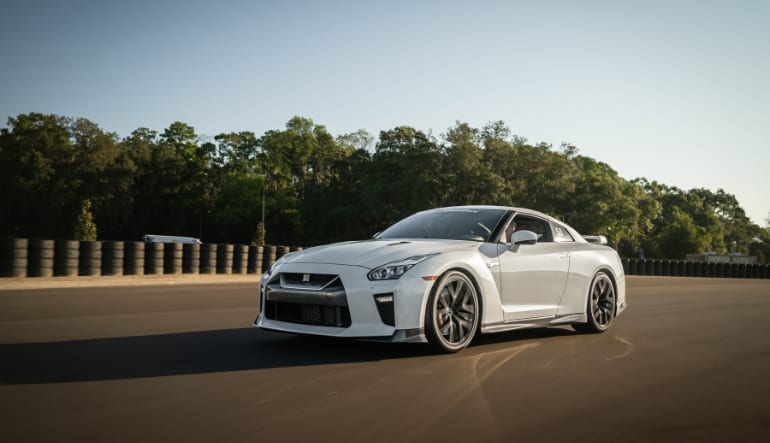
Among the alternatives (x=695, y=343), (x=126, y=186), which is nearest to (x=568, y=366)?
(x=695, y=343)

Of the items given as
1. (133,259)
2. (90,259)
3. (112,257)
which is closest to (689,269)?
(133,259)

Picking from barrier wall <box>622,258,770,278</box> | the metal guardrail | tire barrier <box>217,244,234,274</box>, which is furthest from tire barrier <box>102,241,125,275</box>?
barrier wall <box>622,258,770,278</box>

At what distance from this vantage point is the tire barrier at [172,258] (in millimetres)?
21375

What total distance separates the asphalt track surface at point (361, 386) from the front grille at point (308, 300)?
1.07ft

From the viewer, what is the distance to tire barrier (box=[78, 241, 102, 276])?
18859 mm

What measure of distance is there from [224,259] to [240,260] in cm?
75

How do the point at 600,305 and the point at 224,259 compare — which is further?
the point at 224,259

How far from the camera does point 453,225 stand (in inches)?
307

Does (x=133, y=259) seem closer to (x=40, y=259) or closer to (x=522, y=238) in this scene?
(x=40, y=259)

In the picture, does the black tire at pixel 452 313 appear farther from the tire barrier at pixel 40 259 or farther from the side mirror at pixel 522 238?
the tire barrier at pixel 40 259

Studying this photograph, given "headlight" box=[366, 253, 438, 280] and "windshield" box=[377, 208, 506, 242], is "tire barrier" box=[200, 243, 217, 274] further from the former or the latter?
"headlight" box=[366, 253, 438, 280]

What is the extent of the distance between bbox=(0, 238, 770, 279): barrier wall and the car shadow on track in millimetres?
11082

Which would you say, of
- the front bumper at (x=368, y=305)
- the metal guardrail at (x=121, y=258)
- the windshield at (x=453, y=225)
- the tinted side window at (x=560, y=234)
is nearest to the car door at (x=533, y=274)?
the tinted side window at (x=560, y=234)

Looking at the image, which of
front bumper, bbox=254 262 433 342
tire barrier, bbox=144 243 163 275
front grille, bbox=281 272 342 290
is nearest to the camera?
front bumper, bbox=254 262 433 342
